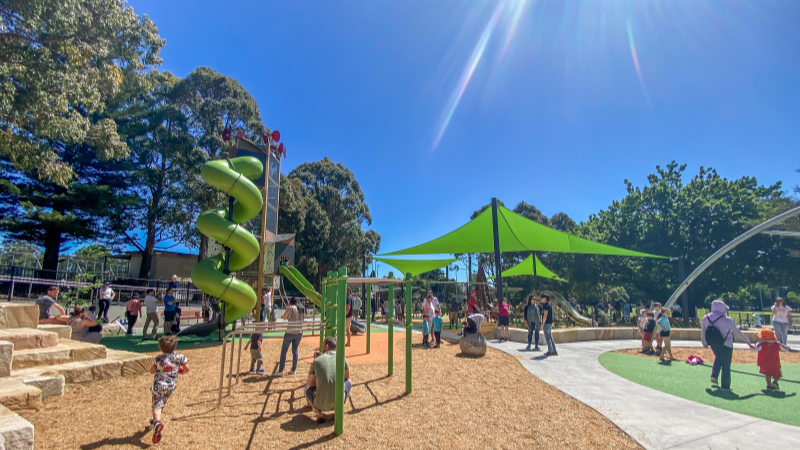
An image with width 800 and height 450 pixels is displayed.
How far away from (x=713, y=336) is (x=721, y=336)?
0.39ft

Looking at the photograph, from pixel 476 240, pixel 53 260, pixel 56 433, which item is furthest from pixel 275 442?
pixel 53 260

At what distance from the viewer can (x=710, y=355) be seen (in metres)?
9.88

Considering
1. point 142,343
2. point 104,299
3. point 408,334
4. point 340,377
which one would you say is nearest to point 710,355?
point 408,334

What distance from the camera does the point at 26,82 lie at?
854cm

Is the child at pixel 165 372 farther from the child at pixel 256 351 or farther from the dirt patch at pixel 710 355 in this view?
the dirt patch at pixel 710 355

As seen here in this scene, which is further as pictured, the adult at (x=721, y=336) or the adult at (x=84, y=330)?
the adult at (x=84, y=330)

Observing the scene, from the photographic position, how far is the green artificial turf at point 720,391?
5.33m

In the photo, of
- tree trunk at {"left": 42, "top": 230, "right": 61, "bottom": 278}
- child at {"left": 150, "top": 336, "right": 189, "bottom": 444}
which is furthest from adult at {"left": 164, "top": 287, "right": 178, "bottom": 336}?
tree trunk at {"left": 42, "top": 230, "right": 61, "bottom": 278}

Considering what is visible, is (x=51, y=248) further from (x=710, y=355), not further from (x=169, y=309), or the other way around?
(x=710, y=355)

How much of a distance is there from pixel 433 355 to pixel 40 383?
7.11 metres

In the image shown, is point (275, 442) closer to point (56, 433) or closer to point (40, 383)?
point (56, 433)

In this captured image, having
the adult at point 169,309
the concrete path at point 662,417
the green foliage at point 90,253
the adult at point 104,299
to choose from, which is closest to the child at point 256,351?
the adult at point 169,309

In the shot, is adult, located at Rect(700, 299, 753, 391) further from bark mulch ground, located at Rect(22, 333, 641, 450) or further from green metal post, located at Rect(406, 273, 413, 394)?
green metal post, located at Rect(406, 273, 413, 394)

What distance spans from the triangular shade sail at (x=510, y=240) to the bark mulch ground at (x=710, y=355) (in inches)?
232
